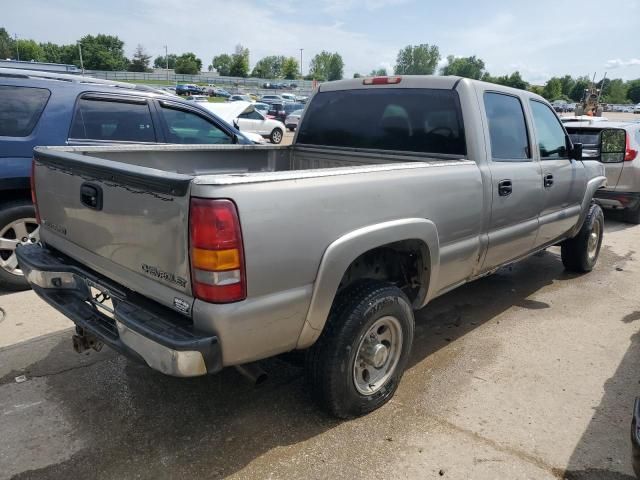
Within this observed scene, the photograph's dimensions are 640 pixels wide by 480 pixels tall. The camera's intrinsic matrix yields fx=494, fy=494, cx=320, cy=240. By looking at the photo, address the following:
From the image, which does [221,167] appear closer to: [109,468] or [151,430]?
[151,430]

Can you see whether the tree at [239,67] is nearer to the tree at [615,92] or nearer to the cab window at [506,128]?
the tree at [615,92]

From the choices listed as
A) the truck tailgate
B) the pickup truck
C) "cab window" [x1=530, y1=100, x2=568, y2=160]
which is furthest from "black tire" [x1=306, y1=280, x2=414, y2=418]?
"cab window" [x1=530, y1=100, x2=568, y2=160]

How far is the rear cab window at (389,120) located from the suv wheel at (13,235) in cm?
262

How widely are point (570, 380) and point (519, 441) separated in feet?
2.99

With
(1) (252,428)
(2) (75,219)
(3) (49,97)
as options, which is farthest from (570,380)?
(3) (49,97)

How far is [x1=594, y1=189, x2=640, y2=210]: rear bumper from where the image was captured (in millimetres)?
Answer: 7941

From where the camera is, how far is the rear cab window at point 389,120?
352 cm

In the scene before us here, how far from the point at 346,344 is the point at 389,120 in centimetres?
195

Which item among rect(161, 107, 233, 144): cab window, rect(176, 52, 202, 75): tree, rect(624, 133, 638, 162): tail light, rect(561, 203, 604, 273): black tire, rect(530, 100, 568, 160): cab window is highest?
rect(176, 52, 202, 75): tree

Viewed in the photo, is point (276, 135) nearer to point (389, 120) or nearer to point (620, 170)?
point (620, 170)

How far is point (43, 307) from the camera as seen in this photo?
4273 millimetres

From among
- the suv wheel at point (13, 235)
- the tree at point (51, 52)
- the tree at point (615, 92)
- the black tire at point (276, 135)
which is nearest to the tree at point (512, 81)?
the tree at point (615, 92)

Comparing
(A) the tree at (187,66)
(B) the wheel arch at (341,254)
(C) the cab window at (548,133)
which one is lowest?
(B) the wheel arch at (341,254)

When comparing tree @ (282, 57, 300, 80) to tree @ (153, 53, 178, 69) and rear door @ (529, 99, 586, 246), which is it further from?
rear door @ (529, 99, 586, 246)
